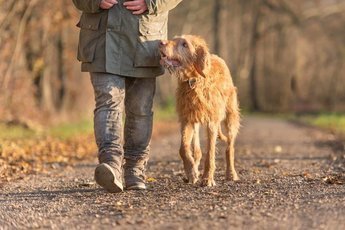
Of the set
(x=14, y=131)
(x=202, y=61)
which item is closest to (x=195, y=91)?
(x=202, y=61)

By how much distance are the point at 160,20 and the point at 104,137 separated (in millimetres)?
1337

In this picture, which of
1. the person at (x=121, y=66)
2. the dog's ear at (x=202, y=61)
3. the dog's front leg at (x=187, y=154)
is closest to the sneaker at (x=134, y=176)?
the person at (x=121, y=66)

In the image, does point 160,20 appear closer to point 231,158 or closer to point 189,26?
point 231,158

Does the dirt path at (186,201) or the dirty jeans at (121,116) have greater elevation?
the dirty jeans at (121,116)

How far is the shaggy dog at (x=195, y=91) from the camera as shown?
812 cm

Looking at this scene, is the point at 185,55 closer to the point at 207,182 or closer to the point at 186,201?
the point at 207,182

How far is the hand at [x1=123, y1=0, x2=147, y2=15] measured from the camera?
7.82 meters

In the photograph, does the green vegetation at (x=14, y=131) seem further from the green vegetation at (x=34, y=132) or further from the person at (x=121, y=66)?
the person at (x=121, y=66)

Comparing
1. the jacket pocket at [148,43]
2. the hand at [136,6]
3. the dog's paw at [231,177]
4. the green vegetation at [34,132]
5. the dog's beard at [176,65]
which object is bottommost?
the green vegetation at [34,132]

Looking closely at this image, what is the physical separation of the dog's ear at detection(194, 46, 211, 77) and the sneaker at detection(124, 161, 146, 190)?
113 cm

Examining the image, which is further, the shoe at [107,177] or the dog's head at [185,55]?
the dog's head at [185,55]

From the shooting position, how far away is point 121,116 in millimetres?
7930

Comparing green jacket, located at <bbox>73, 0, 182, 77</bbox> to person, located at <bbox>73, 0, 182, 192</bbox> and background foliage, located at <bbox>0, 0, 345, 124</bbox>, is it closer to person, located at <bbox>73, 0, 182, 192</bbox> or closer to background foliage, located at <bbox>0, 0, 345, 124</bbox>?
person, located at <bbox>73, 0, 182, 192</bbox>

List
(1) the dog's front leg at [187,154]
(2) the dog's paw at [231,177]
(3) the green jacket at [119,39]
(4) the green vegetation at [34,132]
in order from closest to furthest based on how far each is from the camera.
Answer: (3) the green jacket at [119,39] < (1) the dog's front leg at [187,154] < (2) the dog's paw at [231,177] < (4) the green vegetation at [34,132]
